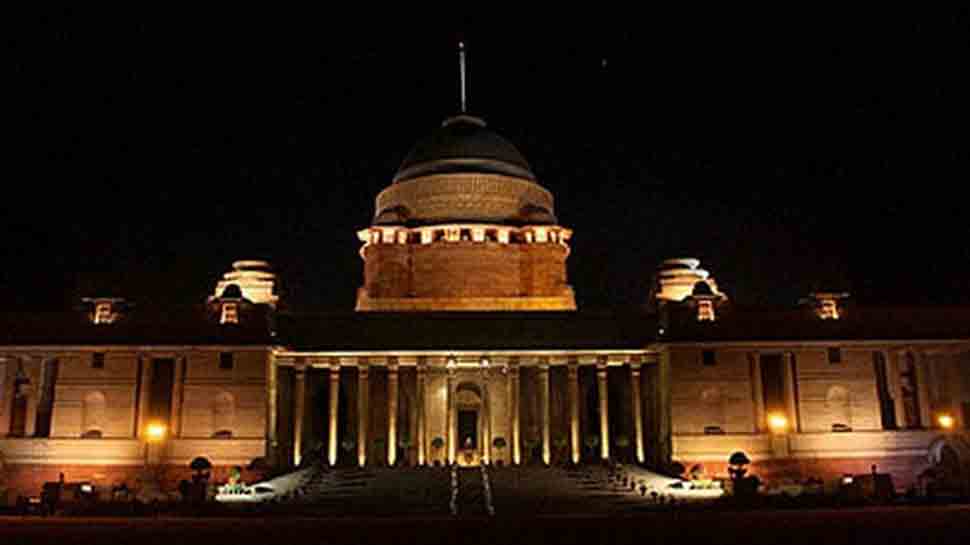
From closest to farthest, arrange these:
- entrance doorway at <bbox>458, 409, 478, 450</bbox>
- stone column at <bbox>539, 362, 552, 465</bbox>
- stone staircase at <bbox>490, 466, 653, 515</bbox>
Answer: stone staircase at <bbox>490, 466, 653, 515</bbox> → stone column at <bbox>539, 362, 552, 465</bbox> → entrance doorway at <bbox>458, 409, 478, 450</bbox>

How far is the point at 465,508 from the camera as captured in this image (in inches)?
1297

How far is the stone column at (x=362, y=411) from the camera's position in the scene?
145 ft

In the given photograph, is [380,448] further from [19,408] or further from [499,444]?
[19,408]

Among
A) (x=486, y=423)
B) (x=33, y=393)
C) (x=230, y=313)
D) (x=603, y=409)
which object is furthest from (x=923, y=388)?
(x=33, y=393)

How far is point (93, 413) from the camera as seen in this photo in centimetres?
4238

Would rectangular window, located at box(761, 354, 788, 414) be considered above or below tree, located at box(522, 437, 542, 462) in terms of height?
above

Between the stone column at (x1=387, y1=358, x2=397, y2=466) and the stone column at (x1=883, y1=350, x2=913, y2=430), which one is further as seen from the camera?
the stone column at (x1=387, y1=358, x2=397, y2=466)

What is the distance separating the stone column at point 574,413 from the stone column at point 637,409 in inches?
98.7

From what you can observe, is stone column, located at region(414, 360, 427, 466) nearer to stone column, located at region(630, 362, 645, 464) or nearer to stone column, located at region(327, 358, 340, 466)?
stone column, located at region(327, 358, 340, 466)

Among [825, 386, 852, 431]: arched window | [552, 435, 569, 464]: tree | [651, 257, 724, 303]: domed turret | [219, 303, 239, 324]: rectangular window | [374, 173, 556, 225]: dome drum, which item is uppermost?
[374, 173, 556, 225]: dome drum

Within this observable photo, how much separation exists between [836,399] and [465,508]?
19269mm

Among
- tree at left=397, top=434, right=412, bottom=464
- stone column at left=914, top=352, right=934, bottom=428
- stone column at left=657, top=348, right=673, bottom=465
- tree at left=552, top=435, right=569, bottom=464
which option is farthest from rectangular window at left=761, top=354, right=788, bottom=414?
tree at left=397, top=434, right=412, bottom=464

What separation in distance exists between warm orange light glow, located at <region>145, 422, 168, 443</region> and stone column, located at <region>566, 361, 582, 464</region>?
688 inches

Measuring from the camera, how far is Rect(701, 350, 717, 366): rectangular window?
43.2 meters
